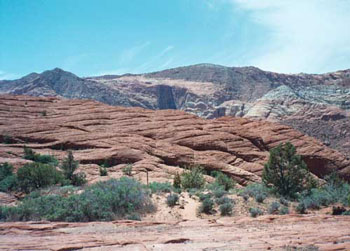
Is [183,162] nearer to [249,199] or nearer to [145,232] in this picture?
[249,199]

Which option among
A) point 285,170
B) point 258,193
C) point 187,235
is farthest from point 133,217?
point 285,170

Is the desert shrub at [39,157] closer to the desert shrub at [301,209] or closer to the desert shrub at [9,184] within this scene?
the desert shrub at [9,184]

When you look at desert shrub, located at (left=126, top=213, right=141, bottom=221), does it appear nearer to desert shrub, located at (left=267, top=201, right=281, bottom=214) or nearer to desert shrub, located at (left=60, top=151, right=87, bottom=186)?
desert shrub, located at (left=267, top=201, right=281, bottom=214)

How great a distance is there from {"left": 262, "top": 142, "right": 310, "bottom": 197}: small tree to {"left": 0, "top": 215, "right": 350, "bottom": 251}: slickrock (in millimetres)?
6425

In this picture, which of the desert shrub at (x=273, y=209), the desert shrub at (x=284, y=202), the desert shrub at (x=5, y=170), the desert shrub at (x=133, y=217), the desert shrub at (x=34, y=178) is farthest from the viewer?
the desert shrub at (x=5, y=170)

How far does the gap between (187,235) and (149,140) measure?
18.6 m

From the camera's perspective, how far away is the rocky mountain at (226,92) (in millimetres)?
71125

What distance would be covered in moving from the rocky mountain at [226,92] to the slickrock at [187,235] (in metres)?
57.4

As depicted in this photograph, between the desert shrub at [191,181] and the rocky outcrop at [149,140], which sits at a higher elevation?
the rocky outcrop at [149,140]

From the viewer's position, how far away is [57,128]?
2652 centimetres

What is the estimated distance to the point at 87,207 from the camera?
10.5 meters

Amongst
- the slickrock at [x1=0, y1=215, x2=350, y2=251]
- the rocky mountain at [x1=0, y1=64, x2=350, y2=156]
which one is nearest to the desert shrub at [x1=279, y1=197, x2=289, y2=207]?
the slickrock at [x1=0, y1=215, x2=350, y2=251]

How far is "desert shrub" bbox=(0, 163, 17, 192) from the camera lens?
50.3ft

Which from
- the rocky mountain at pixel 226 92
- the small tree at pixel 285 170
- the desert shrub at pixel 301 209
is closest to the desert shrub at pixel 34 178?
the small tree at pixel 285 170
